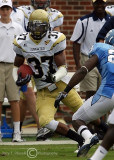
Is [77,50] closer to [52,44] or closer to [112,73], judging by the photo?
[52,44]

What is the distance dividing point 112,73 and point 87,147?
855 mm

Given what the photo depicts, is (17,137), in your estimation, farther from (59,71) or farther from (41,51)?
(59,71)

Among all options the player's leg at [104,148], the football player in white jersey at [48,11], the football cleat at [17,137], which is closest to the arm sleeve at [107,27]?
the football player in white jersey at [48,11]

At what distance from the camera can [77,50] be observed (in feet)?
40.6

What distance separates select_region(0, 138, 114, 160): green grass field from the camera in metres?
9.05

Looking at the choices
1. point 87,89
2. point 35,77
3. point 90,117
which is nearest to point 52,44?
point 35,77

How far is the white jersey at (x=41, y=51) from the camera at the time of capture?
9.99 meters

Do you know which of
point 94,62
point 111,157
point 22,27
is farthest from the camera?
point 22,27

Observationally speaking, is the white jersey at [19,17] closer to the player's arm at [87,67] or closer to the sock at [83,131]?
the sock at [83,131]

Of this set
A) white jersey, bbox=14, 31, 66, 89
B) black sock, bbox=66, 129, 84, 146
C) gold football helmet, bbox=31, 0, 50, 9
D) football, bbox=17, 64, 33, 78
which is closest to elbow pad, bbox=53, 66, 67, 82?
white jersey, bbox=14, 31, 66, 89

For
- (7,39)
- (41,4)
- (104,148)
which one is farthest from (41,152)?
(41,4)

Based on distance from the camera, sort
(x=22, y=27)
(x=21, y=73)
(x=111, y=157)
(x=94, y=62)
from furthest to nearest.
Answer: (x=22, y=27) → (x=21, y=73) → (x=111, y=157) → (x=94, y=62)

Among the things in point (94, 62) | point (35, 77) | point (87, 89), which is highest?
point (94, 62)

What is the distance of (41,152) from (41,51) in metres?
1.30
